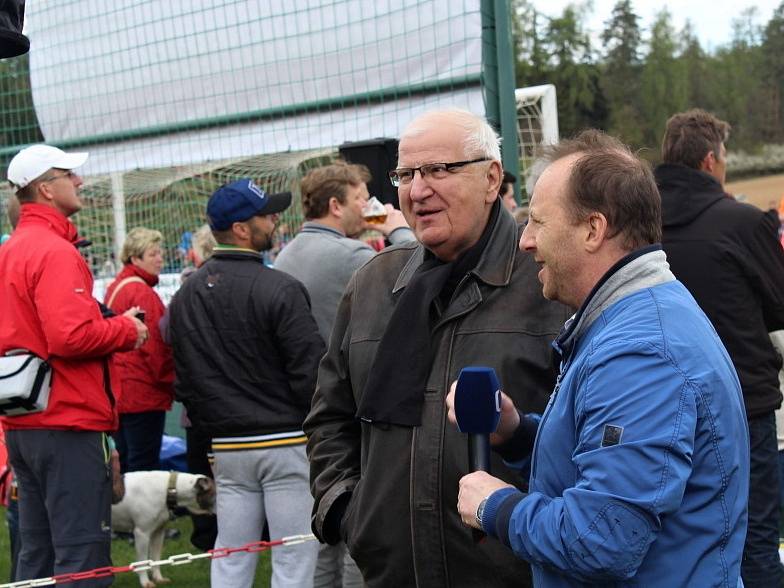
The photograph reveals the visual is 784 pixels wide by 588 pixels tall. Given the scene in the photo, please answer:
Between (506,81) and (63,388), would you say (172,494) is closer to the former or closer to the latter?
(63,388)

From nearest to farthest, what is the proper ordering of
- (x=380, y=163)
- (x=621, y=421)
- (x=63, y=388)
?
(x=621, y=421)
(x=63, y=388)
(x=380, y=163)

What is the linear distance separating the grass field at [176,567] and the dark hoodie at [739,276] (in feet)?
10.00

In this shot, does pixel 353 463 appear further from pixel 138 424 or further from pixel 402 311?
pixel 138 424

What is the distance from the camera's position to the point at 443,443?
9.17 feet

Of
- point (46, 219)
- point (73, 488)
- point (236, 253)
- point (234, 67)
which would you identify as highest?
point (234, 67)

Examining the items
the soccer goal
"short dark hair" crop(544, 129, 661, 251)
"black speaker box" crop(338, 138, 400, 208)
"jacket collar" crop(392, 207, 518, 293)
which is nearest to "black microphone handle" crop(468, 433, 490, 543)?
"short dark hair" crop(544, 129, 661, 251)

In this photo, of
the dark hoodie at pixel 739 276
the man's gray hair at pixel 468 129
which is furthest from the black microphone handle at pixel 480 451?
the dark hoodie at pixel 739 276

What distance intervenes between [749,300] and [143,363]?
3736 millimetres

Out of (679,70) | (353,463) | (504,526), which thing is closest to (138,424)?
(353,463)

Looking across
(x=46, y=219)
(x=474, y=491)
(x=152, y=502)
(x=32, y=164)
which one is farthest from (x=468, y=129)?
(x=152, y=502)

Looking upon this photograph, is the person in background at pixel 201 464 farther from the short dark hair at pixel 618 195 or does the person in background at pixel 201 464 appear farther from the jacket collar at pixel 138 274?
the short dark hair at pixel 618 195

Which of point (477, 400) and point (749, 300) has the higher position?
point (477, 400)

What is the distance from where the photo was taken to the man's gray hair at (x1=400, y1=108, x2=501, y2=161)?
3066mm

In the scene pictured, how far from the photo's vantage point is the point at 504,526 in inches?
80.7
